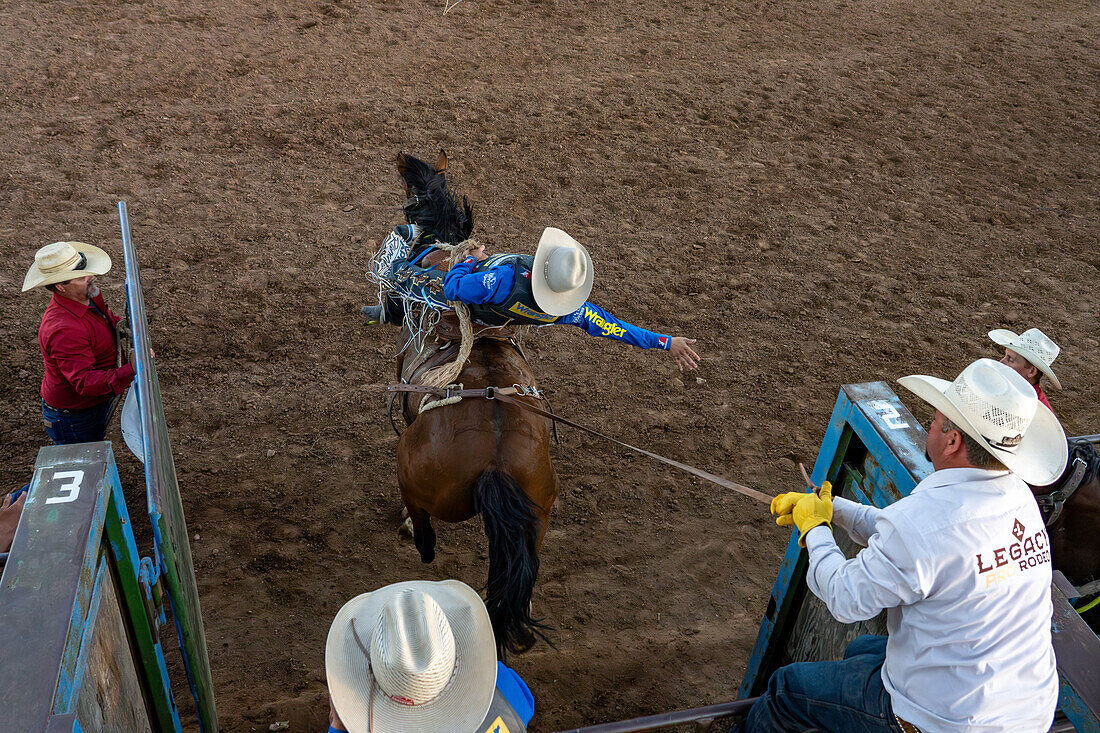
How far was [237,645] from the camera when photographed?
4.23 metres

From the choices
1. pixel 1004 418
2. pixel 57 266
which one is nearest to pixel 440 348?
pixel 57 266

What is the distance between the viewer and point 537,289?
12.3 feet

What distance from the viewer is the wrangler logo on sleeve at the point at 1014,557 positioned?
2.21 meters

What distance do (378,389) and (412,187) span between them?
5.44 ft

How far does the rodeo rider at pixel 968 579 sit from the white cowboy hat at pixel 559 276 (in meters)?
1.71

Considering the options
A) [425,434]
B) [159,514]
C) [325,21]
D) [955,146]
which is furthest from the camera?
[325,21]

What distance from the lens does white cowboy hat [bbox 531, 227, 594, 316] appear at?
12.0 feet

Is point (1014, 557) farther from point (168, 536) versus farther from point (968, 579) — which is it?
point (168, 536)

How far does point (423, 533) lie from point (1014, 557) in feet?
9.61

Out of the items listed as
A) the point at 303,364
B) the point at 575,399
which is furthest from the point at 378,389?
the point at 575,399

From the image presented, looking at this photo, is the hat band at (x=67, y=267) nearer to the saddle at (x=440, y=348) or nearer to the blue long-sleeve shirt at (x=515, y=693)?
the saddle at (x=440, y=348)

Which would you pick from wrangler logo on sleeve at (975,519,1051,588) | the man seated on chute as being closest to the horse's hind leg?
the man seated on chute

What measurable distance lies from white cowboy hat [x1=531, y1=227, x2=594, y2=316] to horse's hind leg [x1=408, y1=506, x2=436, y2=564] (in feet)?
4.16

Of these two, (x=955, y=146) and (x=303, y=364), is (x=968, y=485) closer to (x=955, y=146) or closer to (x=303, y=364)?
(x=303, y=364)
